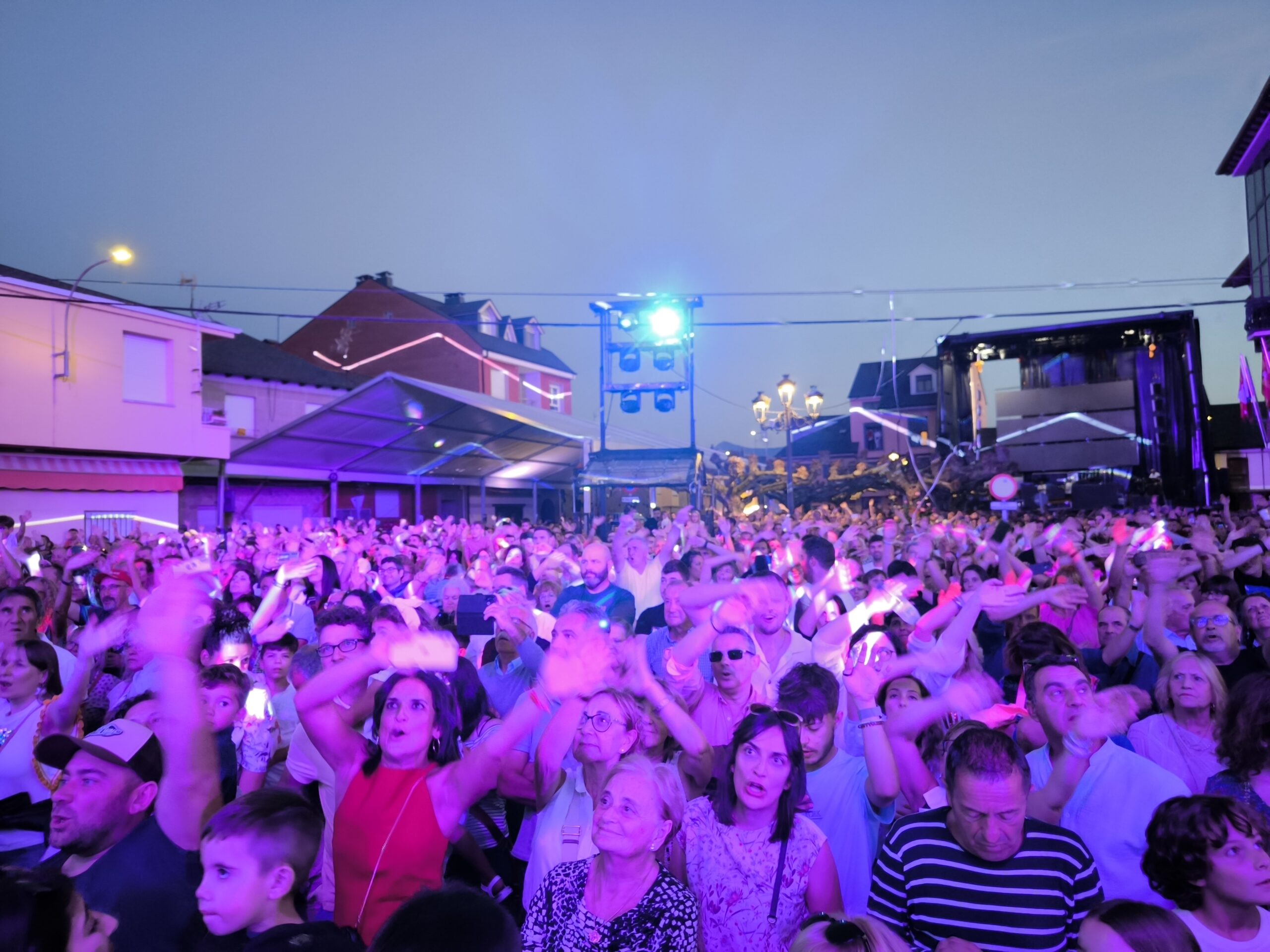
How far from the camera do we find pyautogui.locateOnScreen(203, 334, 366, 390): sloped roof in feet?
76.5

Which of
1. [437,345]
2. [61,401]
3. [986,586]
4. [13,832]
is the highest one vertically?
[437,345]

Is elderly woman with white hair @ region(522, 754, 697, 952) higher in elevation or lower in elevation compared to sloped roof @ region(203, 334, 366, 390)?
lower

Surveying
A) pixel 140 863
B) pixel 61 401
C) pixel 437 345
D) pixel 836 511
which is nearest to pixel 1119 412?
pixel 836 511

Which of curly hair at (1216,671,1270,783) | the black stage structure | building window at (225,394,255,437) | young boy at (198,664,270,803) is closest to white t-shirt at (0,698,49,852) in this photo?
young boy at (198,664,270,803)

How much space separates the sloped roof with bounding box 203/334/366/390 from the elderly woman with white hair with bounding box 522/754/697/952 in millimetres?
23258

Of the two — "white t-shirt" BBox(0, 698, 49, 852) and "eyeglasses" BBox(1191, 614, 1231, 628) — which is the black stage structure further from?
"white t-shirt" BBox(0, 698, 49, 852)

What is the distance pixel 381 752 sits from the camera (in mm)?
2748

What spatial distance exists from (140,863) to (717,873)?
1.64 m

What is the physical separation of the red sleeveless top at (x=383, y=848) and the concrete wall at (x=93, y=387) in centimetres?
1614

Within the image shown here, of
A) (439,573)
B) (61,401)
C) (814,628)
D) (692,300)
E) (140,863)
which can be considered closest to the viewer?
(140,863)

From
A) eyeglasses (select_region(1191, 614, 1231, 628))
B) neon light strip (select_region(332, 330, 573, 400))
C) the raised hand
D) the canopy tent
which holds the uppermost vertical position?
neon light strip (select_region(332, 330, 573, 400))

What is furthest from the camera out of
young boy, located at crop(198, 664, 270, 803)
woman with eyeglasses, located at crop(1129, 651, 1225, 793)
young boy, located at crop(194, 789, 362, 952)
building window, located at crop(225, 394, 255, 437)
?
building window, located at crop(225, 394, 255, 437)

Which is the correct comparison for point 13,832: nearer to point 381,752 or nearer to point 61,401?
point 381,752

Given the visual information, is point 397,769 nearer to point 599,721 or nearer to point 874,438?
point 599,721
